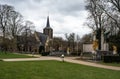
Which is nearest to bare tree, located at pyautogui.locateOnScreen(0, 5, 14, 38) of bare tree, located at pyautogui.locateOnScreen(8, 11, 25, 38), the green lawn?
bare tree, located at pyautogui.locateOnScreen(8, 11, 25, 38)

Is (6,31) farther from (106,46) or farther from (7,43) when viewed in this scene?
(106,46)

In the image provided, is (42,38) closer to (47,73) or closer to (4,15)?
(4,15)

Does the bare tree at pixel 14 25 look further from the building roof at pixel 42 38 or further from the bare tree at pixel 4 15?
the building roof at pixel 42 38

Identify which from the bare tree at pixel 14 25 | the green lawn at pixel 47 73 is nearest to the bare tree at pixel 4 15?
the bare tree at pixel 14 25

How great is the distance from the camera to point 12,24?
2830 inches

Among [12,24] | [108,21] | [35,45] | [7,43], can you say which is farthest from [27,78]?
[35,45]

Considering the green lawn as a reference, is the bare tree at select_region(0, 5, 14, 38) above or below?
above

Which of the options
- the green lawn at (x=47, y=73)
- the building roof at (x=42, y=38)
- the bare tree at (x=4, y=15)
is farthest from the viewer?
the building roof at (x=42, y=38)

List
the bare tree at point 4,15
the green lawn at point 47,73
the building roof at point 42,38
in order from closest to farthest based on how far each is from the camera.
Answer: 1. the green lawn at point 47,73
2. the bare tree at point 4,15
3. the building roof at point 42,38

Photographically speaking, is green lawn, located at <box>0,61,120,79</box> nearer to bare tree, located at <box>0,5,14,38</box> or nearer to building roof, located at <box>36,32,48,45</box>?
bare tree, located at <box>0,5,14,38</box>

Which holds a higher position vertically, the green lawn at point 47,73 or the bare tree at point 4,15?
the bare tree at point 4,15

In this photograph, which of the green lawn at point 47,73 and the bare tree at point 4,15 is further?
the bare tree at point 4,15

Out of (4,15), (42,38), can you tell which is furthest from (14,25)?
(42,38)

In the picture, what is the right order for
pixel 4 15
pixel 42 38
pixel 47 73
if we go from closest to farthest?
pixel 47 73 → pixel 4 15 → pixel 42 38
